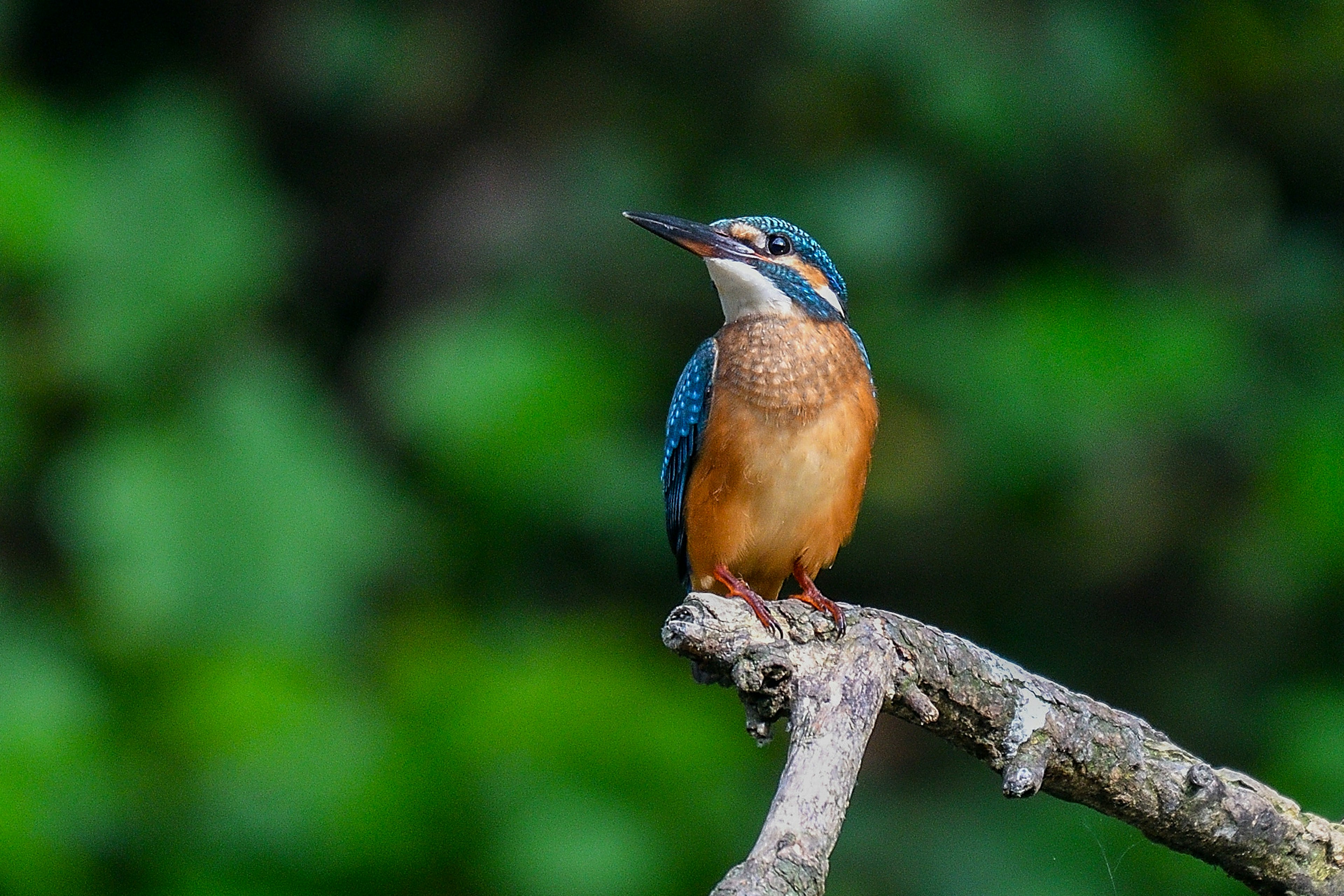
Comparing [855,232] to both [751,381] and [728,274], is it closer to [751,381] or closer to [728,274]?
[728,274]

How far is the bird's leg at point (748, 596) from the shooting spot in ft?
7.77

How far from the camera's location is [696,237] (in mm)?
3566

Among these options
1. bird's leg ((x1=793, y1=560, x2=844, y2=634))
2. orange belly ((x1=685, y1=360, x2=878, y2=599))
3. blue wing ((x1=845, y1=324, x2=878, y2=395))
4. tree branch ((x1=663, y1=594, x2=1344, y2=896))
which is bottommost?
tree branch ((x1=663, y1=594, x2=1344, y2=896))

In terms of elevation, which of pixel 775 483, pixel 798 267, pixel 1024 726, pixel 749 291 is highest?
pixel 798 267

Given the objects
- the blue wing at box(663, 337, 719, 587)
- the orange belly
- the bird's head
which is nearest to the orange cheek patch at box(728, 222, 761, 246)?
the bird's head

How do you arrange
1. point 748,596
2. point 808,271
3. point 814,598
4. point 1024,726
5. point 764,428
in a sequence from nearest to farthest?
1. point 1024,726
2. point 748,596
3. point 814,598
4. point 764,428
5. point 808,271

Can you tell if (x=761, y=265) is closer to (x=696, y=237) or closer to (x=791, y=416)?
(x=696, y=237)

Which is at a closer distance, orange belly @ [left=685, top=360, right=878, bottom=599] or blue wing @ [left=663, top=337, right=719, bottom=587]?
orange belly @ [left=685, top=360, right=878, bottom=599]

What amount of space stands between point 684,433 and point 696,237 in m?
0.45

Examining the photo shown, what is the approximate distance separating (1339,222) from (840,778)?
4037mm

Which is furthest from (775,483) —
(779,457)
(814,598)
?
(814,598)

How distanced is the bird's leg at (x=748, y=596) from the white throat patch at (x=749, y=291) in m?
0.63

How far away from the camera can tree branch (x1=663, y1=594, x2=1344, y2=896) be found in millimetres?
2250

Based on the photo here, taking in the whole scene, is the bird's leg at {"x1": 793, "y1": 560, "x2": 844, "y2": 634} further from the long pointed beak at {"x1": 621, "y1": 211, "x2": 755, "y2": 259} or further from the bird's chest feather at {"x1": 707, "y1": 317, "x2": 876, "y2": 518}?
the long pointed beak at {"x1": 621, "y1": 211, "x2": 755, "y2": 259}
